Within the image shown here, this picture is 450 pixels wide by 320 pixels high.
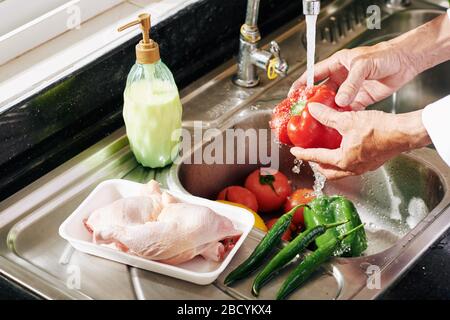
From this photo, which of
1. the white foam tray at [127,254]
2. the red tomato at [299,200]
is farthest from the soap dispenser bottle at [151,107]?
the red tomato at [299,200]

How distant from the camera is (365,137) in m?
1.49

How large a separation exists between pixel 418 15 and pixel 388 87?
0.53 m

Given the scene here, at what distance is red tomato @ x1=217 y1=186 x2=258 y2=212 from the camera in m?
1.71

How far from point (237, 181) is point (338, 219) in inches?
13.0

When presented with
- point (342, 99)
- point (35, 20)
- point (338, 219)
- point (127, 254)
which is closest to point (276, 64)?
point (342, 99)

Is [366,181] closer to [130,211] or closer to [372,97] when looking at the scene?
[372,97]

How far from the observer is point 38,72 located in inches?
63.9

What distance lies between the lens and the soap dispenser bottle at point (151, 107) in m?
1.56

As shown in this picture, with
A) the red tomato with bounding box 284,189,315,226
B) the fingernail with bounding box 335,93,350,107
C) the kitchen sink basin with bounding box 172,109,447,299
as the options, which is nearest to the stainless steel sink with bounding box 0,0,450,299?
the kitchen sink basin with bounding box 172,109,447,299

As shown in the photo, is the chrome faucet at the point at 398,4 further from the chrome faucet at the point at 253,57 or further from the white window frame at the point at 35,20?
the white window frame at the point at 35,20

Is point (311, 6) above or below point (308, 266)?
above

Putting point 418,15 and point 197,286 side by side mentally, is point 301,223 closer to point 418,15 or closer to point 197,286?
point 197,286

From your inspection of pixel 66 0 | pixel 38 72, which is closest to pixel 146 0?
pixel 66 0

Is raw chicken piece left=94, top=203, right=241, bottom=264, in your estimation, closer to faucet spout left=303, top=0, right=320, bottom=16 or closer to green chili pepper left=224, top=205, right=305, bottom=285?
green chili pepper left=224, top=205, right=305, bottom=285
